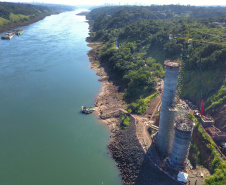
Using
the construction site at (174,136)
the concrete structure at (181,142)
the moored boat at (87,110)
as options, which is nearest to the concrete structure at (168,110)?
the construction site at (174,136)

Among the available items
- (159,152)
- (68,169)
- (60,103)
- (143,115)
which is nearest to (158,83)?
(143,115)

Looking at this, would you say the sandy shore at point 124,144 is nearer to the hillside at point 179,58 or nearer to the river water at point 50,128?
the river water at point 50,128

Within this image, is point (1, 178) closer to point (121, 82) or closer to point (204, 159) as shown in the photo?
point (204, 159)

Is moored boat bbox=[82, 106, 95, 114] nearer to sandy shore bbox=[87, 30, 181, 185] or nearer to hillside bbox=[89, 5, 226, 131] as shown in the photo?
sandy shore bbox=[87, 30, 181, 185]

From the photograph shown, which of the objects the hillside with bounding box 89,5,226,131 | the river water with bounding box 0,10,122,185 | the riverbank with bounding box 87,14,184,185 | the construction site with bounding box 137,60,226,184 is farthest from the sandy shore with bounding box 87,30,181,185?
the hillside with bounding box 89,5,226,131

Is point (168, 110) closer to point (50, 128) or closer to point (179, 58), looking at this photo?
point (50, 128)
